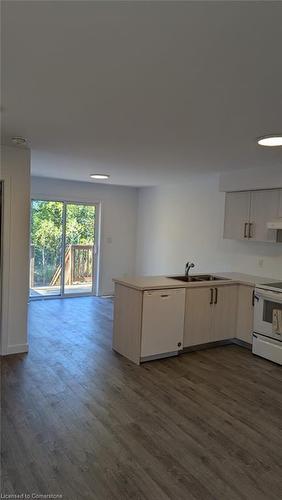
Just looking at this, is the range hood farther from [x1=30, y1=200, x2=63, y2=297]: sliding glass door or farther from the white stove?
[x1=30, y1=200, x2=63, y2=297]: sliding glass door

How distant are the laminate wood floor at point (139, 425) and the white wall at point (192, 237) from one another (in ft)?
4.94

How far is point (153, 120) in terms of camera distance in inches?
110

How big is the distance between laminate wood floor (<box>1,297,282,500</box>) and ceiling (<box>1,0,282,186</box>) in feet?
7.88

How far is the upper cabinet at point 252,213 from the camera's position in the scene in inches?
175

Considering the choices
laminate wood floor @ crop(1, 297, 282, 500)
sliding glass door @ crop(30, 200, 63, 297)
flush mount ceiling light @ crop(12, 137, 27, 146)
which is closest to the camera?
laminate wood floor @ crop(1, 297, 282, 500)

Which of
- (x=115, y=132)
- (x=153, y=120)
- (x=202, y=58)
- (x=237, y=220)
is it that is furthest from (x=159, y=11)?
(x=237, y=220)

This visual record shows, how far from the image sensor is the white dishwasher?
12.7 ft

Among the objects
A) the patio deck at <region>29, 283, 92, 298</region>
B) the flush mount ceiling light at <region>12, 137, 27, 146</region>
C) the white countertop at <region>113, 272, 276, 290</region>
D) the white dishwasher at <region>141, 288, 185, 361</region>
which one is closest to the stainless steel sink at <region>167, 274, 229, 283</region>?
the white countertop at <region>113, 272, 276, 290</region>

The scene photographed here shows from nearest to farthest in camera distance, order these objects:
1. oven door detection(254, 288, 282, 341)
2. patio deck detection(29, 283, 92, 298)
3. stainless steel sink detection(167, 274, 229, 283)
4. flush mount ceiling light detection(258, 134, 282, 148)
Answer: flush mount ceiling light detection(258, 134, 282, 148)
oven door detection(254, 288, 282, 341)
stainless steel sink detection(167, 274, 229, 283)
patio deck detection(29, 283, 92, 298)

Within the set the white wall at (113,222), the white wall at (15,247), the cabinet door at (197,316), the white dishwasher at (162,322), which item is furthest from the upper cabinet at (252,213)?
the white wall at (113,222)

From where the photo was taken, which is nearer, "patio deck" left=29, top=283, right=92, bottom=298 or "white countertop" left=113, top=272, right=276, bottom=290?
"white countertop" left=113, top=272, right=276, bottom=290

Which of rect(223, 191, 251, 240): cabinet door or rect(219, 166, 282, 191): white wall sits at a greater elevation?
rect(219, 166, 282, 191): white wall

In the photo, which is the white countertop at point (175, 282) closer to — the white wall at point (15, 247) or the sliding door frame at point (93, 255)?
the white wall at point (15, 247)

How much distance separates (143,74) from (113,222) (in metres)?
5.66
